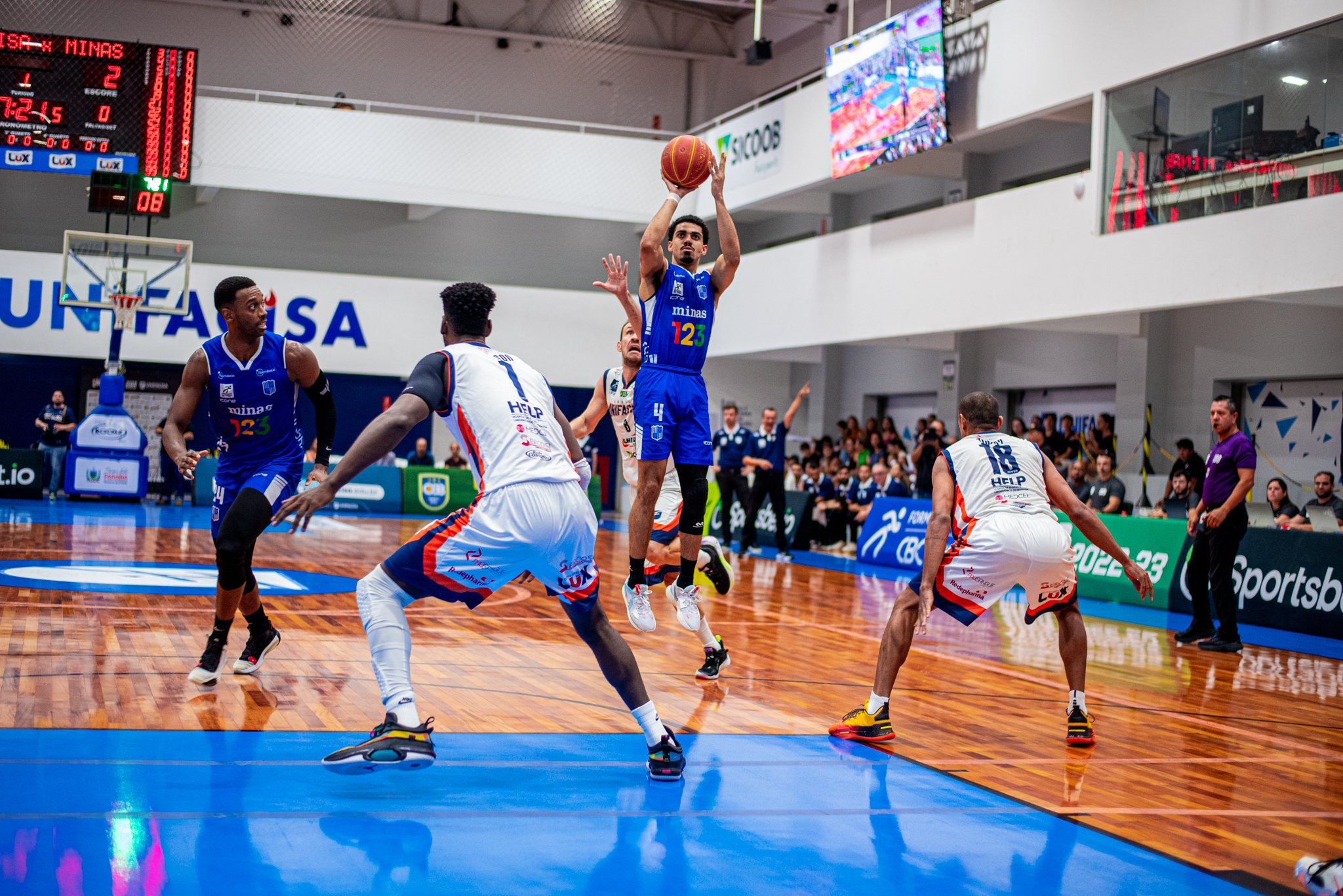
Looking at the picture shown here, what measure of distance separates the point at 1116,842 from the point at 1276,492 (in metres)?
10.6

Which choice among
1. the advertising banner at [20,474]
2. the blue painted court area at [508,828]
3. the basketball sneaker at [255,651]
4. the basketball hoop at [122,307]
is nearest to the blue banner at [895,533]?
the basketball sneaker at [255,651]

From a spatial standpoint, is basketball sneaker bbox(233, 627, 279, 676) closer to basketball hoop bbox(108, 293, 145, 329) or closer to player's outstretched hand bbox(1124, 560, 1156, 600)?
player's outstretched hand bbox(1124, 560, 1156, 600)

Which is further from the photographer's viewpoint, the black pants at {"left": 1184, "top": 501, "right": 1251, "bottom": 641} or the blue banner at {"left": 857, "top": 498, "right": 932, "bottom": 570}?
the blue banner at {"left": 857, "top": 498, "right": 932, "bottom": 570}

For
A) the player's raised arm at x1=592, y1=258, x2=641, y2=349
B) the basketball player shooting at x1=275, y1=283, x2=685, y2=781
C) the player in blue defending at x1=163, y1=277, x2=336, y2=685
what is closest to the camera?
the basketball player shooting at x1=275, y1=283, x2=685, y2=781

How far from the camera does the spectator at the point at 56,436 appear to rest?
20422mm

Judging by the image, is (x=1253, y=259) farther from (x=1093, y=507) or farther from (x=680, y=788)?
(x=680, y=788)

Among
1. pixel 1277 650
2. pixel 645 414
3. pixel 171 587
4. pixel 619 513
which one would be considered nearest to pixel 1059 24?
pixel 1277 650

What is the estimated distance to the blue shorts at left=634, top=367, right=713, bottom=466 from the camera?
6133 millimetres

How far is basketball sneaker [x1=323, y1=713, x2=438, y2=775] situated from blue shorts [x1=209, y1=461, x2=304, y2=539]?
218cm

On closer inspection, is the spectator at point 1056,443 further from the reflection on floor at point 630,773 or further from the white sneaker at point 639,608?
the white sneaker at point 639,608

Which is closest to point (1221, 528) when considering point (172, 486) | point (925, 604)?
point (925, 604)

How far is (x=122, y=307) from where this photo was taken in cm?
1894

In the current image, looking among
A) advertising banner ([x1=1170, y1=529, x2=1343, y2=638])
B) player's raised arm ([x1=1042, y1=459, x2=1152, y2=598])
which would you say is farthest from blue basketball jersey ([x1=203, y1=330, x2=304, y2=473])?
advertising banner ([x1=1170, y1=529, x2=1343, y2=638])

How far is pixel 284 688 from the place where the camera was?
564 cm
